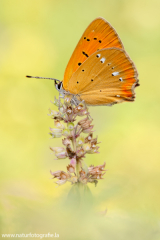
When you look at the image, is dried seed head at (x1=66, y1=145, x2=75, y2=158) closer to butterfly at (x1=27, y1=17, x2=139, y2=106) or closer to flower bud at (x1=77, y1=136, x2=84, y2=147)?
flower bud at (x1=77, y1=136, x2=84, y2=147)

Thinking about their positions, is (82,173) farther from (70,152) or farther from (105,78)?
(105,78)

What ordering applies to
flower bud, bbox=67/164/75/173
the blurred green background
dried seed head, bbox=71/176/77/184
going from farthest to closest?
the blurred green background → flower bud, bbox=67/164/75/173 → dried seed head, bbox=71/176/77/184

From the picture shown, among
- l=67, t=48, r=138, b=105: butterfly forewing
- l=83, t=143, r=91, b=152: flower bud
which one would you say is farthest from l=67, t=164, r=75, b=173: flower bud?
l=67, t=48, r=138, b=105: butterfly forewing

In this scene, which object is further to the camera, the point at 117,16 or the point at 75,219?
the point at 117,16

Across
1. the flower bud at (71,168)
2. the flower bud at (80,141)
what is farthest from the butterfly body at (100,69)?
the flower bud at (71,168)

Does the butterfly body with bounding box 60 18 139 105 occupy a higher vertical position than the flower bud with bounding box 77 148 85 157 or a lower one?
higher
